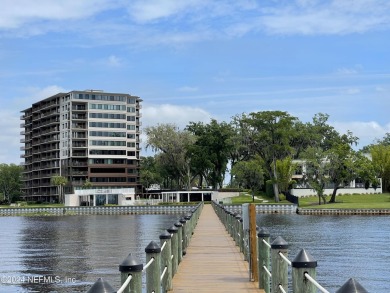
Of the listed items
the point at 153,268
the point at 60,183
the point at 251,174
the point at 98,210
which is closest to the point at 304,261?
the point at 153,268

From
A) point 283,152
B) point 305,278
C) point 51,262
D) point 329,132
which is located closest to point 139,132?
point 329,132

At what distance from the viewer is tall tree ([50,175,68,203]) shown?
15650 centimetres

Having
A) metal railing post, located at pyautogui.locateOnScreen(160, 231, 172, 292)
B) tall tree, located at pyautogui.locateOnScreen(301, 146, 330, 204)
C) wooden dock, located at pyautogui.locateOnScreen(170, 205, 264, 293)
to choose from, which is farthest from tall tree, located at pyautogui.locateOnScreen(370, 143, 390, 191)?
metal railing post, located at pyautogui.locateOnScreen(160, 231, 172, 292)

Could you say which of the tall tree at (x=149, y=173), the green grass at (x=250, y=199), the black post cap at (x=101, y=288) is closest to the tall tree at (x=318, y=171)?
the green grass at (x=250, y=199)

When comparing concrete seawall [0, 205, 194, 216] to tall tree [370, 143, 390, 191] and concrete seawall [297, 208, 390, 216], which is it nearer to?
concrete seawall [297, 208, 390, 216]

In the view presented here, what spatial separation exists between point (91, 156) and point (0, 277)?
13375 centimetres

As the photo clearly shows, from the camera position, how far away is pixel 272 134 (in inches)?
4592

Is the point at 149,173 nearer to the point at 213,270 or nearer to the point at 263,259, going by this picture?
the point at 213,270

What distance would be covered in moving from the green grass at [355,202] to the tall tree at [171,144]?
3583 centimetres

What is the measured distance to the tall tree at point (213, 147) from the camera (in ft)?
477

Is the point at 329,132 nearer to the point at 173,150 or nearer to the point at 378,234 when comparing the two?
the point at 173,150

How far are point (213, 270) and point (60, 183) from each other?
142 meters

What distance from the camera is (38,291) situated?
91.1ft

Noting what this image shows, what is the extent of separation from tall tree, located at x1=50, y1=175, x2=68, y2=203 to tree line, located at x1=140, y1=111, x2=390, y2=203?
931 inches
